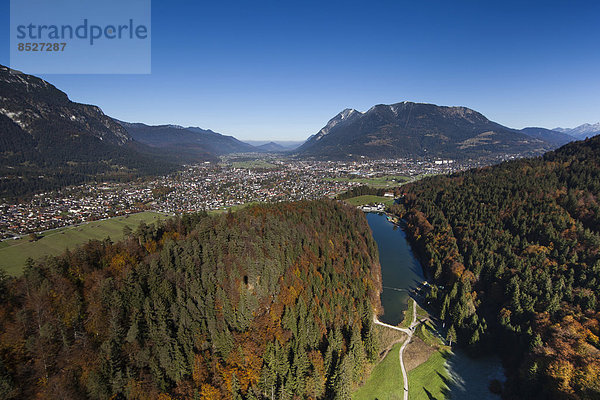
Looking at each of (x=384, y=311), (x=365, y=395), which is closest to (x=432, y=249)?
(x=384, y=311)

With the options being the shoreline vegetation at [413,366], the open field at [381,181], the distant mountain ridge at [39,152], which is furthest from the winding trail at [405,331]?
the distant mountain ridge at [39,152]

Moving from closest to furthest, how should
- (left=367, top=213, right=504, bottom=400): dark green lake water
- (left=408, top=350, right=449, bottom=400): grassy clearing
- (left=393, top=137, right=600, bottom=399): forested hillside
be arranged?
(left=408, top=350, right=449, bottom=400): grassy clearing
(left=393, top=137, right=600, bottom=399): forested hillside
(left=367, top=213, right=504, bottom=400): dark green lake water

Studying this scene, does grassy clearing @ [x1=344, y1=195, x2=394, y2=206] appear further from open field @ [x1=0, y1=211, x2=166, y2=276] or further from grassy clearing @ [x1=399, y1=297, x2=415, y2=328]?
open field @ [x1=0, y1=211, x2=166, y2=276]

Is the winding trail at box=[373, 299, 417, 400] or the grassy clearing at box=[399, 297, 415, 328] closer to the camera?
the winding trail at box=[373, 299, 417, 400]

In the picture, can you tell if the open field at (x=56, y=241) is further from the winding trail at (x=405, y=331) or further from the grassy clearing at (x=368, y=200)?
the grassy clearing at (x=368, y=200)

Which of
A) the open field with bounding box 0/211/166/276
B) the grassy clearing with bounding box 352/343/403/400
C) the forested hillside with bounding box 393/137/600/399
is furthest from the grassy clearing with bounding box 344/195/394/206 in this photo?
the grassy clearing with bounding box 352/343/403/400

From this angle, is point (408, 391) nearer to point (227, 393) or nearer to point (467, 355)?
point (467, 355)
